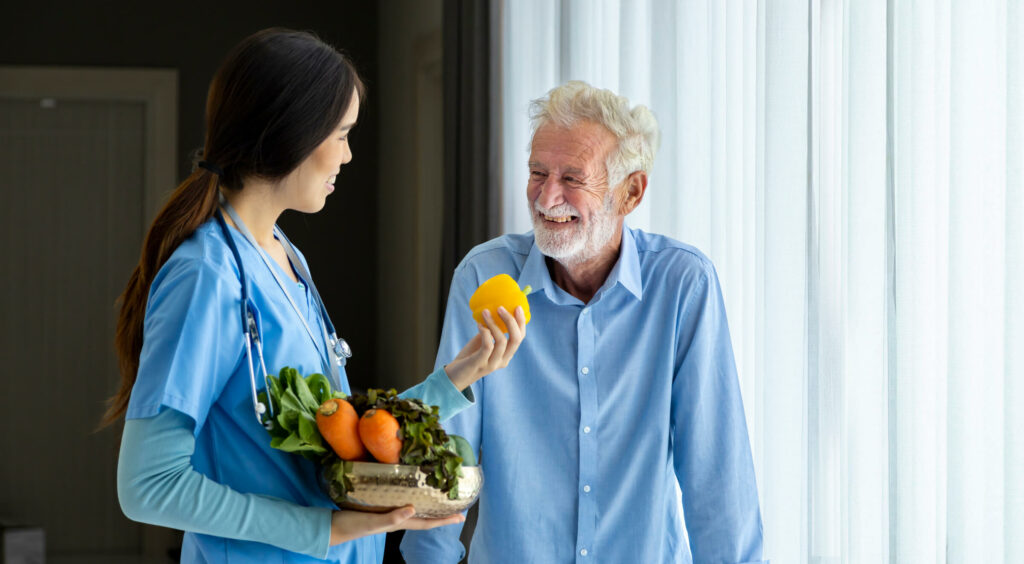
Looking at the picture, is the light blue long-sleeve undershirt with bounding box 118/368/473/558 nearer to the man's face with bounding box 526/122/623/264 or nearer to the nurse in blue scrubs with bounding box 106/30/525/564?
the nurse in blue scrubs with bounding box 106/30/525/564

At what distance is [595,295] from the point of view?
164 centimetres

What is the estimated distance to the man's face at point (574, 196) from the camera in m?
1.63

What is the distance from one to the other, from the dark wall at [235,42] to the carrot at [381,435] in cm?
436

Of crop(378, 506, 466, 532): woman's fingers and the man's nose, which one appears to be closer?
crop(378, 506, 466, 532): woman's fingers

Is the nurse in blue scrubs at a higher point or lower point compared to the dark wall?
lower

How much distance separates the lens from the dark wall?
5.26 metres

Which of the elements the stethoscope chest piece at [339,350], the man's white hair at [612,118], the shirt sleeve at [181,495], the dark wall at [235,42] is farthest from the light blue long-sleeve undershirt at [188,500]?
the dark wall at [235,42]

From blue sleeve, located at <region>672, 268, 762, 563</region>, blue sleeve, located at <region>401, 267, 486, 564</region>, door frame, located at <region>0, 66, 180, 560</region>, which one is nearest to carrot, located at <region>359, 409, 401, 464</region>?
blue sleeve, located at <region>401, 267, 486, 564</region>

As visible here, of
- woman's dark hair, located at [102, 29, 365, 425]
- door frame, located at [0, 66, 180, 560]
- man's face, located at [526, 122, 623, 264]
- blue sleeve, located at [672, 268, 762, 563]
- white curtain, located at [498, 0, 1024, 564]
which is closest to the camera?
woman's dark hair, located at [102, 29, 365, 425]

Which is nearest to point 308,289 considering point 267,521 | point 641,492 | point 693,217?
point 267,521

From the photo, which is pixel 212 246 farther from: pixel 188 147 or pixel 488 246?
pixel 188 147

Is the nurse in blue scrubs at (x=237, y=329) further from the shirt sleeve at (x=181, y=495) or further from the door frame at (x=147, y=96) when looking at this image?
the door frame at (x=147, y=96)

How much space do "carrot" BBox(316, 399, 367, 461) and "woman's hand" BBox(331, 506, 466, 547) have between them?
0.24ft

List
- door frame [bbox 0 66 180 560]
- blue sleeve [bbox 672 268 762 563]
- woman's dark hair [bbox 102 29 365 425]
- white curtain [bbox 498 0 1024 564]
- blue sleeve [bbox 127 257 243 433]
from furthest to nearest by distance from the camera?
door frame [bbox 0 66 180 560] < blue sleeve [bbox 672 268 762 563] < white curtain [bbox 498 0 1024 564] < woman's dark hair [bbox 102 29 365 425] < blue sleeve [bbox 127 257 243 433]
